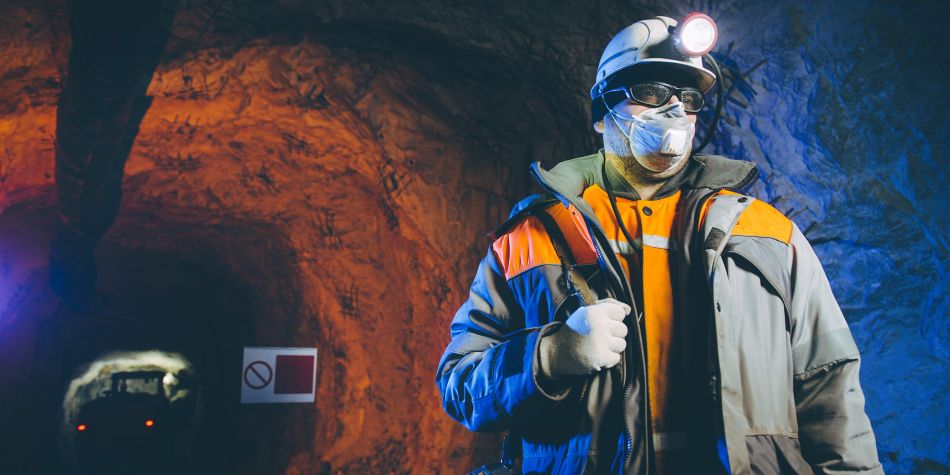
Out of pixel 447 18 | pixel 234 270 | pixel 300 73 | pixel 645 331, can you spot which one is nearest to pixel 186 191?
pixel 234 270

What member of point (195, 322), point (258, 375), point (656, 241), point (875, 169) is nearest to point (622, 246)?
point (656, 241)

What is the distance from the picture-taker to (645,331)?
1.56 meters

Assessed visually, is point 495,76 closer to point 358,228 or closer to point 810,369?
point 358,228

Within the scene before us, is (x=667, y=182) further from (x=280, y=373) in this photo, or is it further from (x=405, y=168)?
(x=280, y=373)

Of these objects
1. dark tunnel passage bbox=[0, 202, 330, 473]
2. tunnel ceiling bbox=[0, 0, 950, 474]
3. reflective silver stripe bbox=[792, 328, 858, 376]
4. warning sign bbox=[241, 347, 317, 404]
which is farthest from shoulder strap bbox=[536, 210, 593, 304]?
dark tunnel passage bbox=[0, 202, 330, 473]

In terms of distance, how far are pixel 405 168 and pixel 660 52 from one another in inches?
108

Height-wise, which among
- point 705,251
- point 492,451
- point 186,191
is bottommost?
point 492,451

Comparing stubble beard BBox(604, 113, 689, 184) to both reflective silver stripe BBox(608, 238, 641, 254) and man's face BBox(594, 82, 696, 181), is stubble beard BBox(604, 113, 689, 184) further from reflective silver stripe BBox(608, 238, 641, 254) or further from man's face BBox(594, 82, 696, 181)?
reflective silver stripe BBox(608, 238, 641, 254)

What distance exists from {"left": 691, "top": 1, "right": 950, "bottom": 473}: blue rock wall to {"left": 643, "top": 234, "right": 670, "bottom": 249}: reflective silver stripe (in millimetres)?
1066

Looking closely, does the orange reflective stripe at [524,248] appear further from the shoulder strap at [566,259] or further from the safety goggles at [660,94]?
the safety goggles at [660,94]

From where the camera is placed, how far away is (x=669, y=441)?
1.47m

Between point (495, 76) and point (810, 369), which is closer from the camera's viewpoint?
point (810, 369)

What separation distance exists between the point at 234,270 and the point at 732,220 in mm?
5715

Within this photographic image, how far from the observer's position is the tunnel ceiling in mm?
2271
